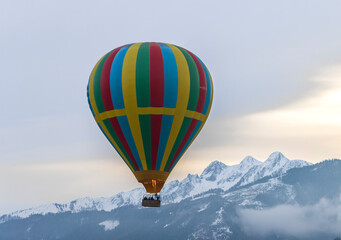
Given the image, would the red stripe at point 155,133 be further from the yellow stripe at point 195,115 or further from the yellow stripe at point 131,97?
the yellow stripe at point 195,115

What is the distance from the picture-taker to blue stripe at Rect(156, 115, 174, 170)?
89312mm

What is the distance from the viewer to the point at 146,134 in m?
89.7

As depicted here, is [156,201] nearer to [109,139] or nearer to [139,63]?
[109,139]

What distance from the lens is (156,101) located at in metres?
88.6

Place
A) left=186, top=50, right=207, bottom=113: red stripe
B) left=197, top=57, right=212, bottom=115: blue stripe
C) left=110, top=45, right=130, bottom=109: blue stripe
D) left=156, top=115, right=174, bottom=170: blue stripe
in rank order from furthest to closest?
1. left=197, top=57, right=212, bottom=115: blue stripe
2. left=186, top=50, right=207, bottom=113: red stripe
3. left=156, top=115, right=174, bottom=170: blue stripe
4. left=110, top=45, right=130, bottom=109: blue stripe

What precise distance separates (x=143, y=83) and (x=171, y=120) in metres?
5.66

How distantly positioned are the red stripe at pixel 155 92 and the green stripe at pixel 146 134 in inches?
14.4

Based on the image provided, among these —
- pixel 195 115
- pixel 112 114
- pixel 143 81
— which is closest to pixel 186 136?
pixel 195 115

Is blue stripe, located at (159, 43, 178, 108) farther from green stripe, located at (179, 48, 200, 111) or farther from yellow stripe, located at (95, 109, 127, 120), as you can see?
yellow stripe, located at (95, 109, 127, 120)

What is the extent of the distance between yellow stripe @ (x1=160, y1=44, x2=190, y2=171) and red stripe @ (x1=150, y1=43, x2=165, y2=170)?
1614 millimetres

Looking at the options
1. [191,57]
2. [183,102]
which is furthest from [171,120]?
[191,57]

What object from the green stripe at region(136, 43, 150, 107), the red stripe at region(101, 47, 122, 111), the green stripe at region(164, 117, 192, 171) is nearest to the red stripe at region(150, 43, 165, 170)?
the green stripe at region(136, 43, 150, 107)

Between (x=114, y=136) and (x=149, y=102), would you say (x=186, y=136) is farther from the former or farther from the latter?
(x=114, y=136)

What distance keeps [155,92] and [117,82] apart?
487 centimetres
